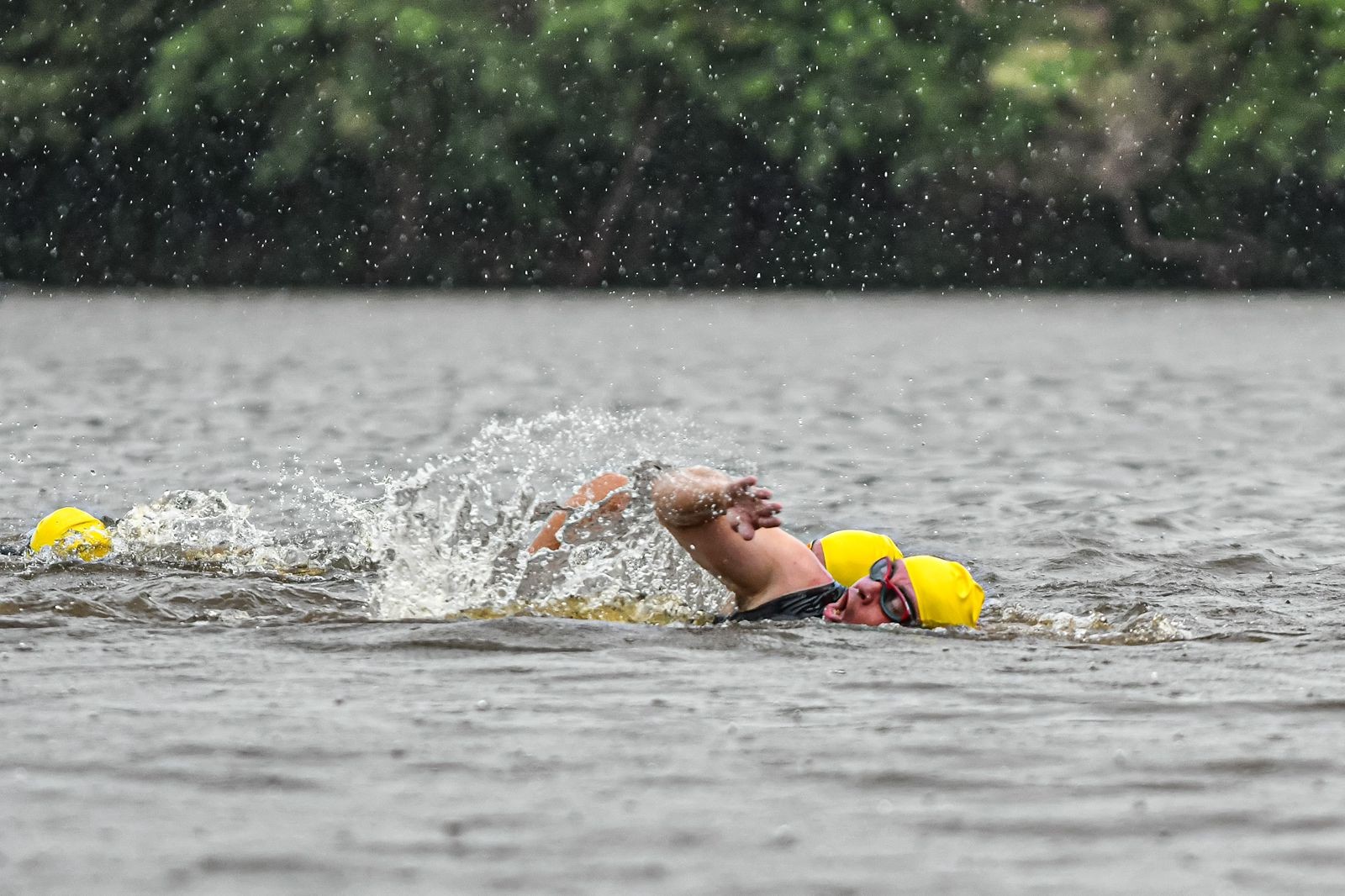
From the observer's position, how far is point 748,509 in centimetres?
759

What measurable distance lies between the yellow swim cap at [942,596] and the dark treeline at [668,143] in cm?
4397

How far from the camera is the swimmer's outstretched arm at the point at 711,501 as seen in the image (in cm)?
757

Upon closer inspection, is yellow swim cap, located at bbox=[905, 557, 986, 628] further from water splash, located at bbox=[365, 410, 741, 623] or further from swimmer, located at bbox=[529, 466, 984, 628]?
water splash, located at bbox=[365, 410, 741, 623]

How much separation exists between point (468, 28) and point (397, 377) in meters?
30.3

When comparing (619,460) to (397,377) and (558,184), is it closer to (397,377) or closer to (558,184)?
(397,377)

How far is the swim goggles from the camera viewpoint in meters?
8.48

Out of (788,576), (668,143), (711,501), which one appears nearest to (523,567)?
(788,576)

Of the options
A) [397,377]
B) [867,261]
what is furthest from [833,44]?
[397,377]

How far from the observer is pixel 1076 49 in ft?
167

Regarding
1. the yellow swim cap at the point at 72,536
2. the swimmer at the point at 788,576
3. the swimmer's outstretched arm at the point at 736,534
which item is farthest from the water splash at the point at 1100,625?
the yellow swim cap at the point at 72,536

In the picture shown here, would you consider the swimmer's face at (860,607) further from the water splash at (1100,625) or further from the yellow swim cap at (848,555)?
the yellow swim cap at (848,555)

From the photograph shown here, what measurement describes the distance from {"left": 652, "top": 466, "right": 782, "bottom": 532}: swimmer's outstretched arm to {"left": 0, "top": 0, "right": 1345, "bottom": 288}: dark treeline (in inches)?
1761

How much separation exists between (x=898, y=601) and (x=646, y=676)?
143 cm

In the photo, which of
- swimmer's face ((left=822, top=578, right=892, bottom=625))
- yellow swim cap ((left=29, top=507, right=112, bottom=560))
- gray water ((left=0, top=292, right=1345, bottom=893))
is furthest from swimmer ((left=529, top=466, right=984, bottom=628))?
yellow swim cap ((left=29, top=507, right=112, bottom=560))
